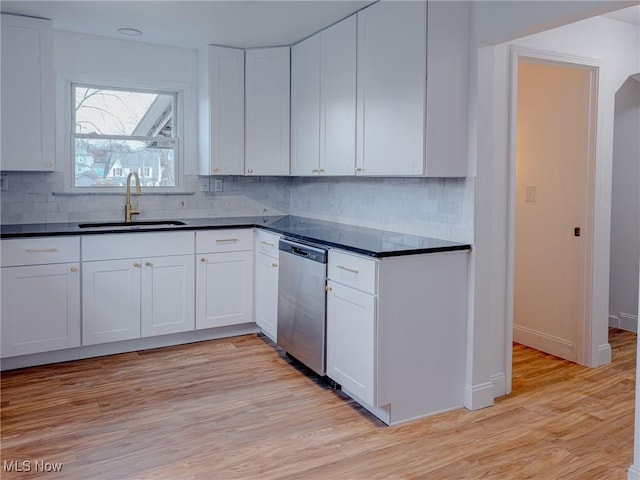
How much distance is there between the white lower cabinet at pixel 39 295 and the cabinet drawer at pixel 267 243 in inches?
50.1

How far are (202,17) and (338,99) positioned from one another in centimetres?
106

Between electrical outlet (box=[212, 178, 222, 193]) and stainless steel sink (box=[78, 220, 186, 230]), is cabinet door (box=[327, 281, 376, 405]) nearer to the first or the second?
stainless steel sink (box=[78, 220, 186, 230])

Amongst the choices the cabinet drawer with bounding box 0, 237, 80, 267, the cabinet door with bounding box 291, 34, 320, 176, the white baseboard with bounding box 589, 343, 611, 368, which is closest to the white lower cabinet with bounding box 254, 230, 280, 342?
the cabinet door with bounding box 291, 34, 320, 176

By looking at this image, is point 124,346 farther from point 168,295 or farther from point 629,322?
point 629,322

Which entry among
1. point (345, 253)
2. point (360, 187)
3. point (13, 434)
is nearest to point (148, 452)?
point (13, 434)

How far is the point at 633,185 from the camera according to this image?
452 cm

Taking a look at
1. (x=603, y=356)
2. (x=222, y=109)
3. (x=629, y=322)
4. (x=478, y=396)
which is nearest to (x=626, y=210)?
(x=629, y=322)

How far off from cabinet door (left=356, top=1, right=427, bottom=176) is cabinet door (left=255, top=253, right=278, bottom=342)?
1.02m

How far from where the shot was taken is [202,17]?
3609mm

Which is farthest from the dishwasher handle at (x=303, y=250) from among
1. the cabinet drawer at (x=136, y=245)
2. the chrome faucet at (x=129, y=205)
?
the chrome faucet at (x=129, y=205)

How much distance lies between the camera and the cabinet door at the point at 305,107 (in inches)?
157

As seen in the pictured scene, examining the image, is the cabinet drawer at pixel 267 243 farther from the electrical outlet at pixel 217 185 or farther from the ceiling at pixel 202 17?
the ceiling at pixel 202 17

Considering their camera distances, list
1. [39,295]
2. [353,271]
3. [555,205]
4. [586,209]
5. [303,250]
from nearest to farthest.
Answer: [353,271]
[303,250]
[39,295]
[586,209]
[555,205]

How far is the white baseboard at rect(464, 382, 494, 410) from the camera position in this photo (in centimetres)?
297
